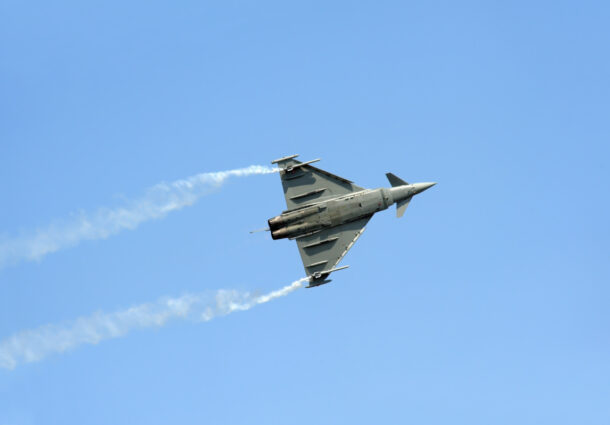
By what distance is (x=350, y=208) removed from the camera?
7338cm

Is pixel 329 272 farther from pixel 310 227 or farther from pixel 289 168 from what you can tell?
pixel 289 168

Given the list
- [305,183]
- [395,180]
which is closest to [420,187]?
[395,180]

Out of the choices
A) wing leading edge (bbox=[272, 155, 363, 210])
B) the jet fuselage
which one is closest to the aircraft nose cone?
the jet fuselage

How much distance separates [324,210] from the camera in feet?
240

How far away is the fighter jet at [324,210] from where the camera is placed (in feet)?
240

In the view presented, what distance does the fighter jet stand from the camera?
7306 centimetres

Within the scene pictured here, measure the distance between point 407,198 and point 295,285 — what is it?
39.2 ft

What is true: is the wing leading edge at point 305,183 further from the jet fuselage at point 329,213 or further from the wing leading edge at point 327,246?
the wing leading edge at point 327,246

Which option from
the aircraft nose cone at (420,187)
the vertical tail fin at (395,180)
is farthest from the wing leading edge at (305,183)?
the aircraft nose cone at (420,187)

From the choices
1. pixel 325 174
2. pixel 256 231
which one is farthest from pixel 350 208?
pixel 256 231

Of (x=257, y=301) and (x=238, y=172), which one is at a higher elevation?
(x=238, y=172)

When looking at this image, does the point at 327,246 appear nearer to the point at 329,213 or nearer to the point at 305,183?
the point at 329,213

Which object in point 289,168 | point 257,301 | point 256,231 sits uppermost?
point 289,168

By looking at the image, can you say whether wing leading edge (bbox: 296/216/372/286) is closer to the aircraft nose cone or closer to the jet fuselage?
the jet fuselage
